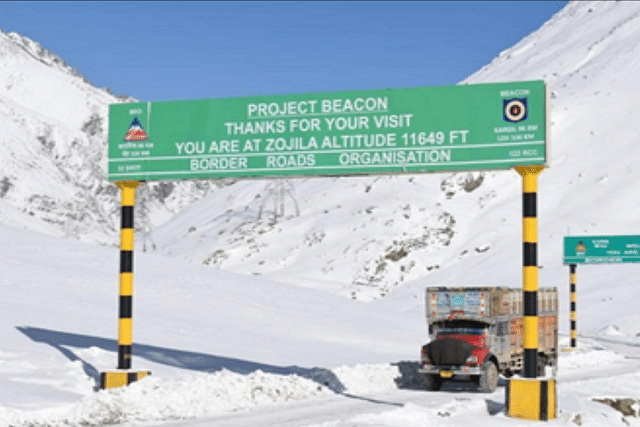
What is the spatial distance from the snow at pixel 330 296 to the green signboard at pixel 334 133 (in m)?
4.32

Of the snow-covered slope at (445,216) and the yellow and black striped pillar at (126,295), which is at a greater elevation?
the snow-covered slope at (445,216)

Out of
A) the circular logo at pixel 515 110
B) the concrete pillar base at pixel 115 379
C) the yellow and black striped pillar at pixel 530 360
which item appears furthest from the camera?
the concrete pillar base at pixel 115 379

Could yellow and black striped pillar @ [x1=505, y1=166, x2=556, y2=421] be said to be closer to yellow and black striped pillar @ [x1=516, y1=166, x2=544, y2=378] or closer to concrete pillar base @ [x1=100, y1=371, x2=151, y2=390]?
yellow and black striped pillar @ [x1=516, y1=166, x2=544, y2=378]

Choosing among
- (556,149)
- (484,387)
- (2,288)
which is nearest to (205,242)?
(556,149)

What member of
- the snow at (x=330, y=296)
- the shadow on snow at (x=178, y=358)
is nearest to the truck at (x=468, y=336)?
the snow at (x=330, y=296)

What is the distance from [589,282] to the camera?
7575cm

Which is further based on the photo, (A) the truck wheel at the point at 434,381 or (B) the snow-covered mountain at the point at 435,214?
(B) the snow-covered mountain at the point at 435,214

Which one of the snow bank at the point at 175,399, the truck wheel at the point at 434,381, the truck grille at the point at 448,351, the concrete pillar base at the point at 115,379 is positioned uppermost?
the truck grille at the point at 448,351

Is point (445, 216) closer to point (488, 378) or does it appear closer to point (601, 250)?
point (601, 250)

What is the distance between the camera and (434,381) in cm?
2381

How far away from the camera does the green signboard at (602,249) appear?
4362 centimetres

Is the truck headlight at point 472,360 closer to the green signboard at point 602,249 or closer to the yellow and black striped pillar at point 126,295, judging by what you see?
the yellow and black striped pillar at point 126,295

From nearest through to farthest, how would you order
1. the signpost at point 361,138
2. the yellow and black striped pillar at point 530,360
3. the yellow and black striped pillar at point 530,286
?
1. the yellow and black striped pillar at point 530,360
2. the yellow and black striped pillar at point 530,286
3. the signpost at point 361,138

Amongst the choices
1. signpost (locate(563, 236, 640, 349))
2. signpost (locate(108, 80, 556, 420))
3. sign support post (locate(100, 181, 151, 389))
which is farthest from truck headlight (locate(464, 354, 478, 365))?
signpost (locate(563, 236, 640, 349))
